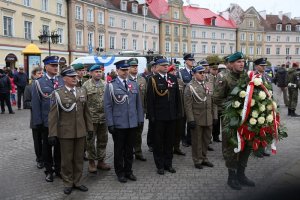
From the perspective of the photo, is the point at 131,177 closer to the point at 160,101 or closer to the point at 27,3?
the point at 160,101

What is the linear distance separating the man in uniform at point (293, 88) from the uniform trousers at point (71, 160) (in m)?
10.3

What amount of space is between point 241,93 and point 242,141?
0.72 m

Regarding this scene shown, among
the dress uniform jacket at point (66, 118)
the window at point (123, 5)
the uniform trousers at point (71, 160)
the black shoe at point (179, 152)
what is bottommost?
the black shoe at point (179, 152)

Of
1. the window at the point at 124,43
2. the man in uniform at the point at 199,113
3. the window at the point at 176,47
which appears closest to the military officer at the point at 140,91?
the man in uniform at the point at 199,113

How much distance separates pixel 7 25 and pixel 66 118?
28502mm

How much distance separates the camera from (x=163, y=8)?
62.0 m

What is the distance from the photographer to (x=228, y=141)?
5.57 meters

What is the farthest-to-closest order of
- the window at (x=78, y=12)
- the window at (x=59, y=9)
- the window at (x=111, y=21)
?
the window at (x=111, y=21) < the window at (x=78, y=12) < the window at (x=59, y=9)

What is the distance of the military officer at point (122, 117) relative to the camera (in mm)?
5984

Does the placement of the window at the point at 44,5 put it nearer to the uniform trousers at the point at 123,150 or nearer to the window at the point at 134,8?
the window at the point at 134,8

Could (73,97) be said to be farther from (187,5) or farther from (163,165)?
(187,5)

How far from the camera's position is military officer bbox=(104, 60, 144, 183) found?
5984mm

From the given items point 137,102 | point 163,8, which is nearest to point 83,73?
point 137,102

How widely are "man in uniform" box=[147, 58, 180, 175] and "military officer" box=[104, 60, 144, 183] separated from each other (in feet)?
1.27
